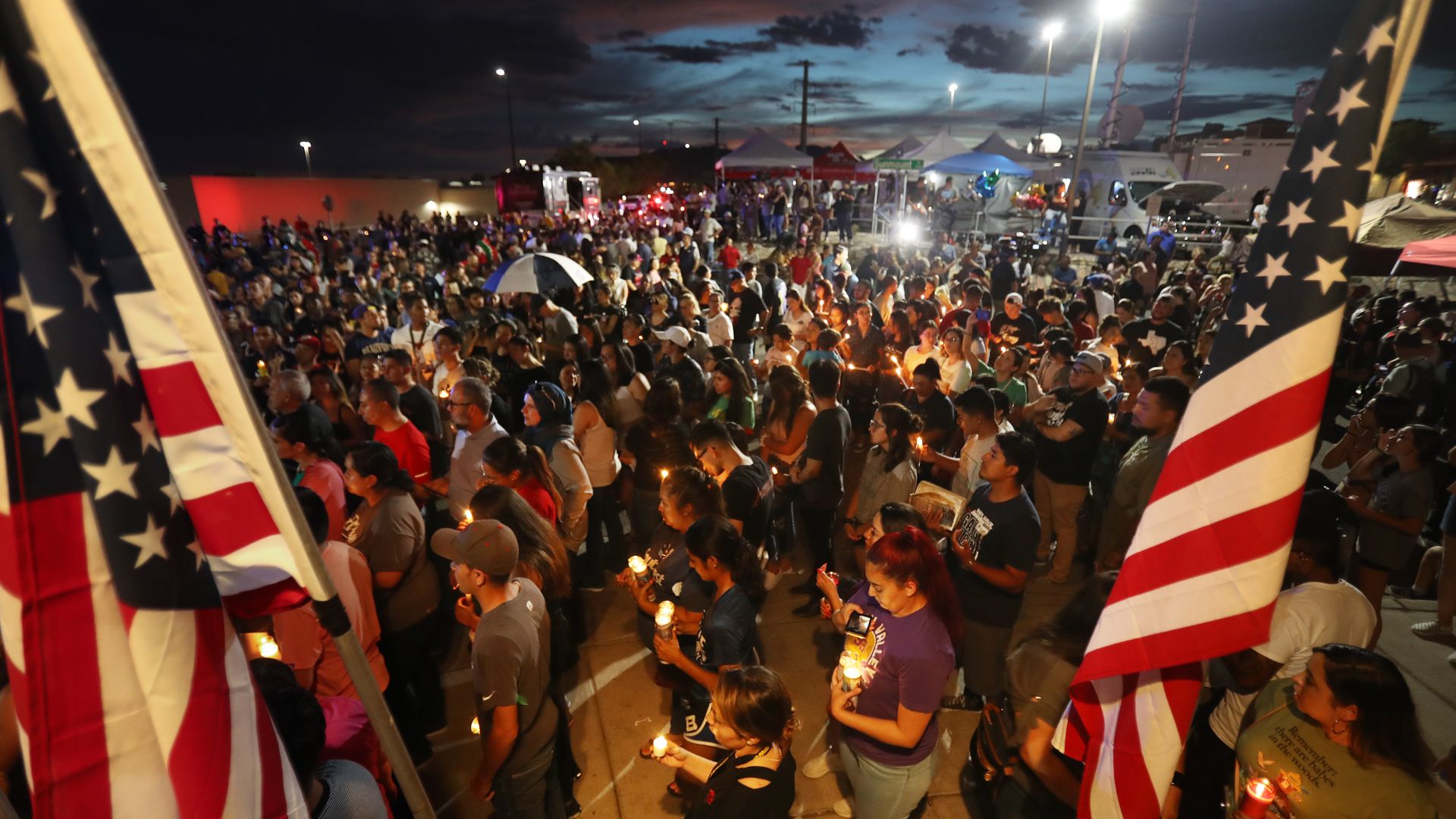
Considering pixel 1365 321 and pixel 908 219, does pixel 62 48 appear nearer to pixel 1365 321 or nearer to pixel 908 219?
pixel 1365 321

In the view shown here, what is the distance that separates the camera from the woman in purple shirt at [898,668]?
9.50 ft

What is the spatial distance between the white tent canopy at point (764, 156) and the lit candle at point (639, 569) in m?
17.0

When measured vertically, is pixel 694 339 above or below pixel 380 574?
above

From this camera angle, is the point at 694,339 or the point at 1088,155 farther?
the point at 1088,155

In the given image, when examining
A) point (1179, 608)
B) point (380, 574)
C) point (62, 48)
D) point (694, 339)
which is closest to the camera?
point (62, 48)

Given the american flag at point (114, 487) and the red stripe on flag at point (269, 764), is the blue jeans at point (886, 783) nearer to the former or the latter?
the red stripe on flag at point (269, 764)

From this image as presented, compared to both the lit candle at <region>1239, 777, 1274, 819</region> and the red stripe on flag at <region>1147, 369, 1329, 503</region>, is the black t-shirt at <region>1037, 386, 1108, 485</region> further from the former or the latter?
the red stripe on flag at <region>1147, 369, 1329, 503</region>

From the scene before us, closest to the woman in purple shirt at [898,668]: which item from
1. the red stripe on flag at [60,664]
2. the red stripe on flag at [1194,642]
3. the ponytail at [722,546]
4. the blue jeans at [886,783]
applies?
the blue jeans at [886,783]

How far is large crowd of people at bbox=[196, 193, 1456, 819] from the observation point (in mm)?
2719

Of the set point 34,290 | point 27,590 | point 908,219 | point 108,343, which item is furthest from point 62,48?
point 908,219

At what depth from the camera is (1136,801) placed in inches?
92.5

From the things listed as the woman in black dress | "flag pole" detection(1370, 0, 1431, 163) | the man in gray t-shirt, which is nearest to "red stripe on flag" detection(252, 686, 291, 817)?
the man in gray t-shirt

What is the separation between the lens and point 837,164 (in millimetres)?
26891

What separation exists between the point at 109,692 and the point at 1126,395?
705 cm
